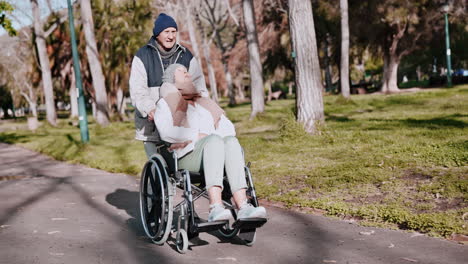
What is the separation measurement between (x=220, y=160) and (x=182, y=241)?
0.71m

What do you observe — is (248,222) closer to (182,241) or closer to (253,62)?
(182,241)

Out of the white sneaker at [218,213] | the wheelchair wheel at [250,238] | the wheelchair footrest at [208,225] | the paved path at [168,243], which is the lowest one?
the paved path at [168,243]

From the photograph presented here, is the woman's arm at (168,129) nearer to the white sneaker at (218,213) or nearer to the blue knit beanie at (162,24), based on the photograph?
the white sneaker at (218,213)

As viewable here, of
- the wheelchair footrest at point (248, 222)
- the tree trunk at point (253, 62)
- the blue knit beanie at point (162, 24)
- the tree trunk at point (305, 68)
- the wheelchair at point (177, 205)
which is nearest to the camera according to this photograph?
the wheelchair footrest at point (248, 222)

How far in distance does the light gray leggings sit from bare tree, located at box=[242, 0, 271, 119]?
43.0 ft

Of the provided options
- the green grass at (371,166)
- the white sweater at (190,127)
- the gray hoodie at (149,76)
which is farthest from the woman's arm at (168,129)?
the green grass at (371,166)

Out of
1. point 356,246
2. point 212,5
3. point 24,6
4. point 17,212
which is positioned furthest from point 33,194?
point 212,5

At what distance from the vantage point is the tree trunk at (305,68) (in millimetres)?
10812

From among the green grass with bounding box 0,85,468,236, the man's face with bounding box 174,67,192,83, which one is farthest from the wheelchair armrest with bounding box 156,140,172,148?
the green grass with bounding box 0,85,468,236

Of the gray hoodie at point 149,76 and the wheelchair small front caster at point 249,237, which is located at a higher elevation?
the gray hoodie at point 149,76

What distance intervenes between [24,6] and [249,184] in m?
26.6

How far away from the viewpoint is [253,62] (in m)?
17.6

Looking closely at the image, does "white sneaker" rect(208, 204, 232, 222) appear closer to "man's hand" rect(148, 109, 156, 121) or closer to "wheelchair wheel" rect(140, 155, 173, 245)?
"wheelchair wheel" rect(140, 155, 173, 245)

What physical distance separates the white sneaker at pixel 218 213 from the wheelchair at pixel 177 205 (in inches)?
1.4
